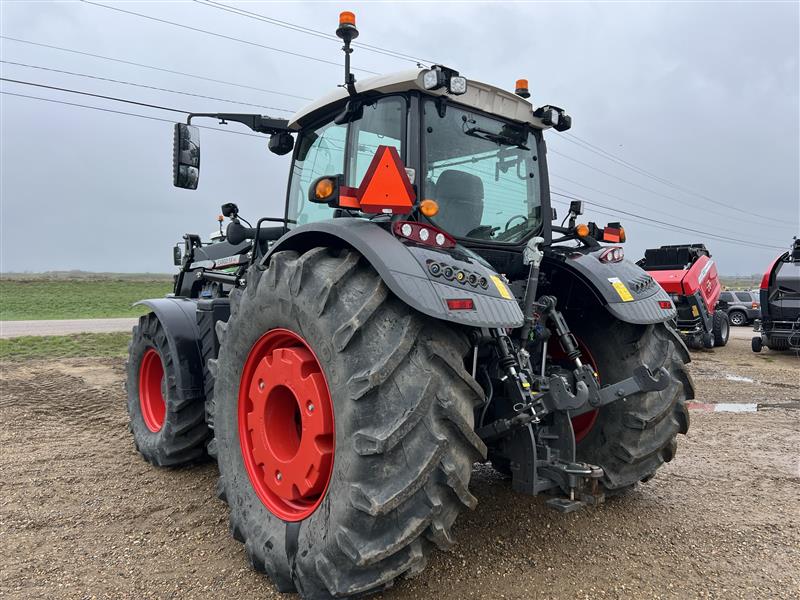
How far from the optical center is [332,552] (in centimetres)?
217

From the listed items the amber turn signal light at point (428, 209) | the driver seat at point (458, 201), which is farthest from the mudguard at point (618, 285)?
the amber turn signal light at point (428, 209)

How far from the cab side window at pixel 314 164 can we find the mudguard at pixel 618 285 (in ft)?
4.47

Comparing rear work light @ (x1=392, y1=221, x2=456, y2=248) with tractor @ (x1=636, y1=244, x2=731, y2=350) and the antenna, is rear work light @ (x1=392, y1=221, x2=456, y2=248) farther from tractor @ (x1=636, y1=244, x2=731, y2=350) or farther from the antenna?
tractor @ (x1=636, y1=244, x2=731, y2=350)

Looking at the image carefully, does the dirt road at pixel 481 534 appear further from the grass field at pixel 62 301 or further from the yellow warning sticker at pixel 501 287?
the grass field at pixel 62 301

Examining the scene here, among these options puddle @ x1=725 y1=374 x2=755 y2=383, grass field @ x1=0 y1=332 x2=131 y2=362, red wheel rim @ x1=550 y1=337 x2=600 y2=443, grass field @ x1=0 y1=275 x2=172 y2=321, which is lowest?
grass field @ x1=0 y1=275 x2=172 y2=321

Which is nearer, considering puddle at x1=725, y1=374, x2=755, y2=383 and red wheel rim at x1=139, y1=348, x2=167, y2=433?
red wheel rim at x1=139, y1=348, x2=167, y2=433

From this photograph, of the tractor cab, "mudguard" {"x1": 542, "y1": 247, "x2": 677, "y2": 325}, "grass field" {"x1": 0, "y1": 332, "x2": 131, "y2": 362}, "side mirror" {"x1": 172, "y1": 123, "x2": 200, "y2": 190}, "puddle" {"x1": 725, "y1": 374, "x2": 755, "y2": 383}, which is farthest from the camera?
"grass field" {"x1": 0, "y1": 332, "x2": 131, "y2": 362}

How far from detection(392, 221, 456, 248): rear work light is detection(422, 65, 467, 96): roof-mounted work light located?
0.67 m

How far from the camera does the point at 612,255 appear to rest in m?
3.37

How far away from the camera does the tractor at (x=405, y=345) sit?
6.95 feet

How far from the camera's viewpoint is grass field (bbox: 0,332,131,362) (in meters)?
9.89

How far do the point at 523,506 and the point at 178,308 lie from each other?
2764mm

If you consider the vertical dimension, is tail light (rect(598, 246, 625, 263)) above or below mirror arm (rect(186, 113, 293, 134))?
below

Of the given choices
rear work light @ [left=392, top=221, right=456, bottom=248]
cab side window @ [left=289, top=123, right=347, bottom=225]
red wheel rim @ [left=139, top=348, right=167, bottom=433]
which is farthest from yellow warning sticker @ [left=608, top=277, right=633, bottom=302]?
red wheel rim @ [left=139, top=348, right=167, bottom=433]
